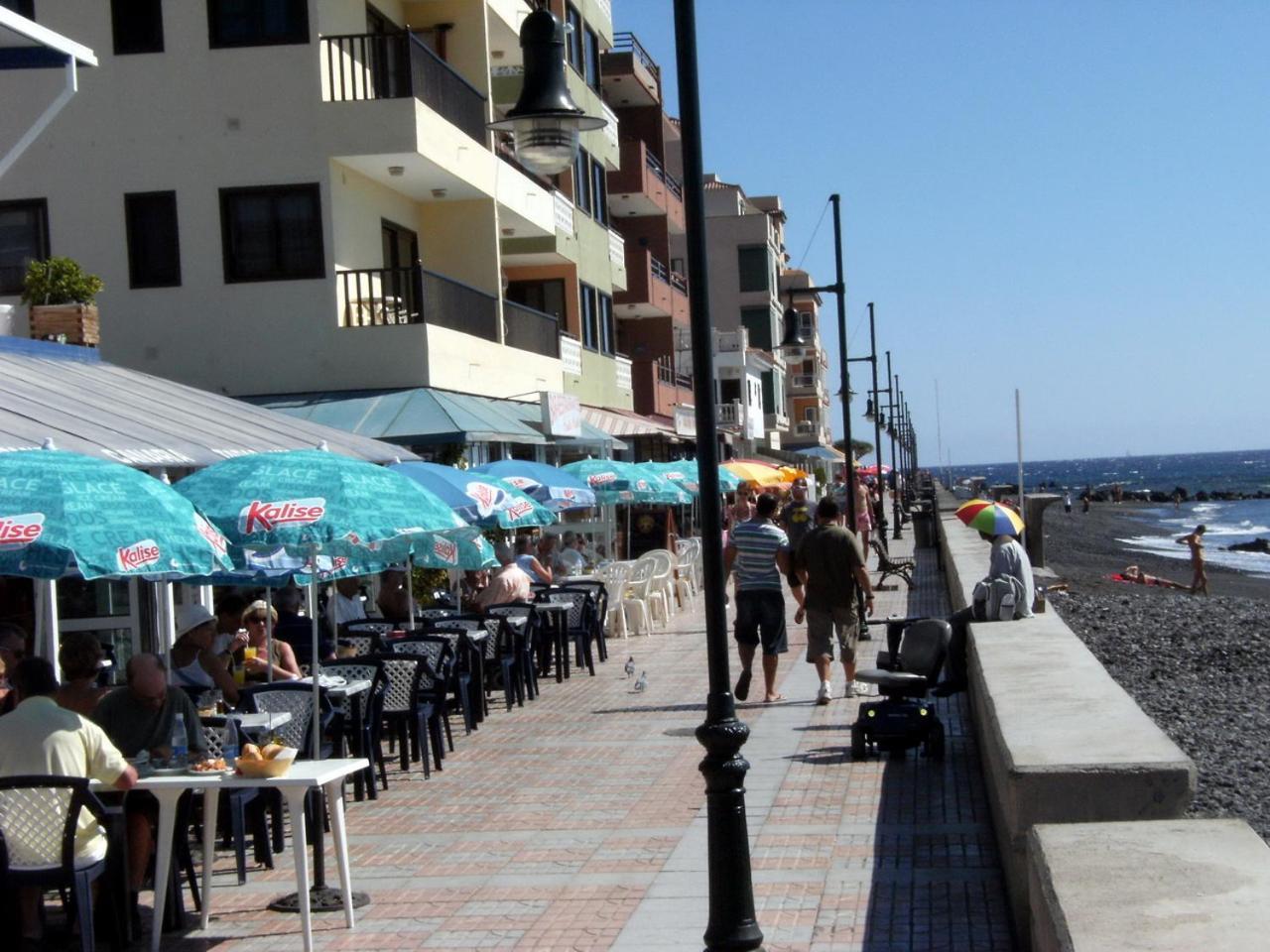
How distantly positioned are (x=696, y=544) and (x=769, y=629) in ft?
49.4

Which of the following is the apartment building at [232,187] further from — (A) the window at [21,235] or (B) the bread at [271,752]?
(B) the bread at [271,752]

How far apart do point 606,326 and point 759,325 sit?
35.0m

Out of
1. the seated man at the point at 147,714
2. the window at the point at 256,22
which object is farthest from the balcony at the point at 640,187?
the seated man at the point at 147,714

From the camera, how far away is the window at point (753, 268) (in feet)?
240

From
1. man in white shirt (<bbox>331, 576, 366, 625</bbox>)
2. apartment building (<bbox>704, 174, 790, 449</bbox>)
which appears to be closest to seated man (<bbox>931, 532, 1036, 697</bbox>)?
man in white shirt (<bbox>331, 576, 366, 625</bbox>)

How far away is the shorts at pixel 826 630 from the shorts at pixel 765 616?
0.26 m

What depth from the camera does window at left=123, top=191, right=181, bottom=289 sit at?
2247 cm

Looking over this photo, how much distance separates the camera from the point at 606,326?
3766 centimetres

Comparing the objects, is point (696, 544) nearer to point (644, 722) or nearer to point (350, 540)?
point (644, 722)

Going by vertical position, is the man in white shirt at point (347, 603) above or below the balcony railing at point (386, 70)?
below

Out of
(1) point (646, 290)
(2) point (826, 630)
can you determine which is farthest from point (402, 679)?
(1) point (646, 290)

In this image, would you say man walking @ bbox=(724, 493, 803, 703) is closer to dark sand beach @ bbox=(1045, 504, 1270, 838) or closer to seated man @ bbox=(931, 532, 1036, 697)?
seated man @ bbox=(931, 532, 1036, 697)

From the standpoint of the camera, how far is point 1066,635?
37.0ft

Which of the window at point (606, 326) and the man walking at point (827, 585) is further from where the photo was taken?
the window at point (606, 326)
